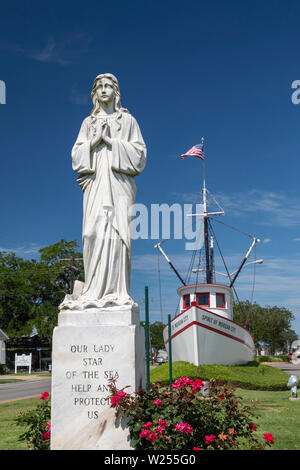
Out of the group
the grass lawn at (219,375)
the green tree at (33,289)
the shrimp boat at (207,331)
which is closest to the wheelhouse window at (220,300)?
the shrimp boat at (207,331)

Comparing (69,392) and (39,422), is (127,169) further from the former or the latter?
(39,422)

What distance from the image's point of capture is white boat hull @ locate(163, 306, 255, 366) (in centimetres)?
1905

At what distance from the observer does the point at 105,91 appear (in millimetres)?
6809

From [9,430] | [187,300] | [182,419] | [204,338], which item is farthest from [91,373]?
[187,300]

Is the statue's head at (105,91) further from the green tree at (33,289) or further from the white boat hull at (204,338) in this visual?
the green tree at (33,289)

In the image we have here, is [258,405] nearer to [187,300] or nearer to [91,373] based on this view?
[91,373]

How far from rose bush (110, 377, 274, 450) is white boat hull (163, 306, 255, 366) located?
13.7 meters

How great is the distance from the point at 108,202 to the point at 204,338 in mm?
14365

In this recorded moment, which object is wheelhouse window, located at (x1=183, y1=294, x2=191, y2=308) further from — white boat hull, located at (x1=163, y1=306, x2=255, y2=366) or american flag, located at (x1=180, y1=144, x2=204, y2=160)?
american flag, located at (x1=180, y1=144, x2=204, y2=160)

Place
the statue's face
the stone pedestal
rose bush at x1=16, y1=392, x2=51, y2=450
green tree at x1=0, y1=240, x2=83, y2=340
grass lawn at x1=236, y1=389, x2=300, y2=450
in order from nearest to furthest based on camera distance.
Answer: the stone pedestal, rose bush at x1=16, y1=392, x2=51, y2=450, the statue's face, grass lawn at x1=236, y1=389, x2=300, y2=450, green tree at x1=0, y1=240, x2=83, y2=340

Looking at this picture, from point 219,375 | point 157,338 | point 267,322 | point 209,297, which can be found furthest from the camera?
point 157,338

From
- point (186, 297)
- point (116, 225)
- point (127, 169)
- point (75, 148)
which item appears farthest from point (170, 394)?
point (186, 297)

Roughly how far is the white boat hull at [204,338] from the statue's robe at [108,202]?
13.3 m

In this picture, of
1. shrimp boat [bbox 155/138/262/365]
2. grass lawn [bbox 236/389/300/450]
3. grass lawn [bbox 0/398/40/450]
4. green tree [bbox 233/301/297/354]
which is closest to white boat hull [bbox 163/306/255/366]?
shrimp boat [bbox 155/138/262/365]
